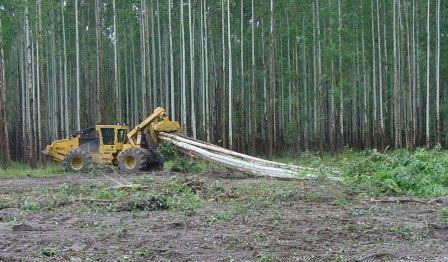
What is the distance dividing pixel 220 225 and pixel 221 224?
0.07 m

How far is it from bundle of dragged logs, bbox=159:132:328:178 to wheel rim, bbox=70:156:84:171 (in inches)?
104

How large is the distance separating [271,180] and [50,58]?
2176 centimetres

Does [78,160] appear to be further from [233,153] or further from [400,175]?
[400,175]

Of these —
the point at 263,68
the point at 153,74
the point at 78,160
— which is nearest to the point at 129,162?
the point at 78,160

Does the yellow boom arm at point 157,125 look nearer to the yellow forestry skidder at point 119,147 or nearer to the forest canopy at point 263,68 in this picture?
the yellow forestry skidder at point 119,147

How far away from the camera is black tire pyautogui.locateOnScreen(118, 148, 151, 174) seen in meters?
18.0

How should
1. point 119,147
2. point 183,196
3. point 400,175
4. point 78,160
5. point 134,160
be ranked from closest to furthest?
point 183,196, point 400,175, point 134,160, point 119,147, point 78,160

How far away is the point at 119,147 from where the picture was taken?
1917 cm

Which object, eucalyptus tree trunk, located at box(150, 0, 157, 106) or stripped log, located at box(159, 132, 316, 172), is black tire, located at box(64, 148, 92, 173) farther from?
eucalyptus tree trunk, located at box(150, 0, 157, 106)

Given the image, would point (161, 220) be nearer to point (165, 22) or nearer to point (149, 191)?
point (149, 191)

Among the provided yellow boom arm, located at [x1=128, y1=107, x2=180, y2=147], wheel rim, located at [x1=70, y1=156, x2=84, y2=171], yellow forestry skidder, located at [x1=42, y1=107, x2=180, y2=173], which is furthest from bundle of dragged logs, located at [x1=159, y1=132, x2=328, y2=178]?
wheel rim, located at [x1=70, y1=156, x2=84, y2=171]

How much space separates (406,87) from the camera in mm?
31219

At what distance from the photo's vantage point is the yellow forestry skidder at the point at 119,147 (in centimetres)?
1831

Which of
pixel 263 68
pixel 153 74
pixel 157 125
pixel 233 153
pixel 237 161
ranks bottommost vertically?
pixel 237 161
